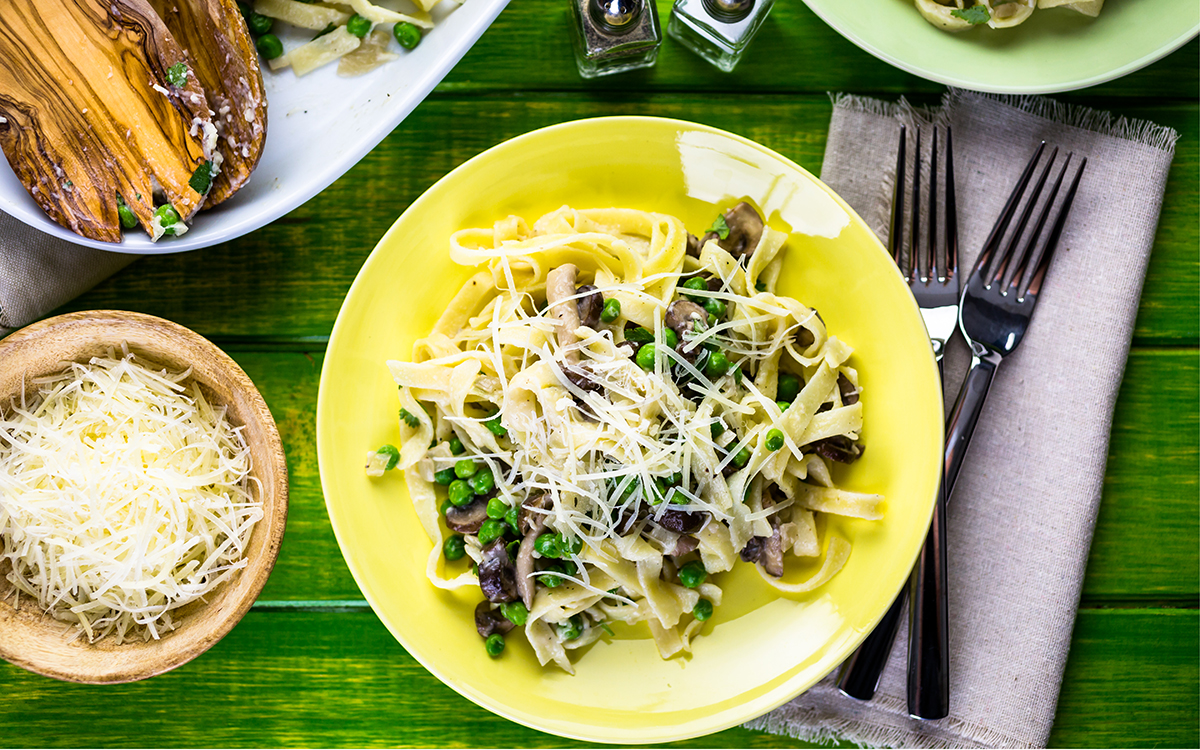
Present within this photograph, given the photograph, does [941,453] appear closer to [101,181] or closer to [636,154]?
[636,154]

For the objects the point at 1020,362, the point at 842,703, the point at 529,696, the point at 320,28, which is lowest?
the point at 842,703

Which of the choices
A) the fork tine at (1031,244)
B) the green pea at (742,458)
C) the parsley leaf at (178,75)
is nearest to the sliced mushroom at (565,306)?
the green pea at (742,458)

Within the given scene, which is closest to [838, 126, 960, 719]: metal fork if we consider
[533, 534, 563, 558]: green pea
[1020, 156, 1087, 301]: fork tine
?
[1020, 156, 1087, 301]: fork tine

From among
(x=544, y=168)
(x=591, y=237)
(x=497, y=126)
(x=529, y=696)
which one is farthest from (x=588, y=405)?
(x=497, y=126)

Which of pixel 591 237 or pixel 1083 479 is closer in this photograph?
pixel 591 237

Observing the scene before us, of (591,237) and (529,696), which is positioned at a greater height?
(591,237)

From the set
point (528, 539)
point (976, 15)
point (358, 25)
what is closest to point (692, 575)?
point (528, 539)

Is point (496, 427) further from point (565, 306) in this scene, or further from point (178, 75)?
point (178, 75)
